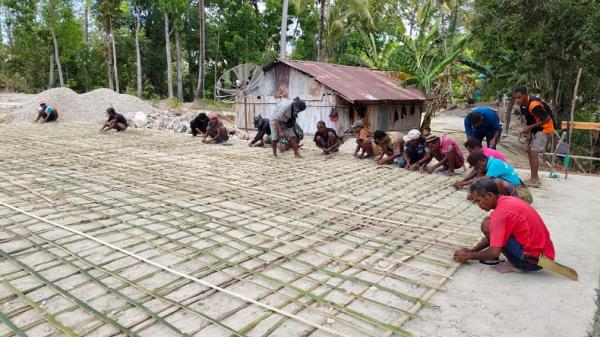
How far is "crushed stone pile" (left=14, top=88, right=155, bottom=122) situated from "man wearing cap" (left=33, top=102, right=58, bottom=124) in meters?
0.63

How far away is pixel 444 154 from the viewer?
4.88 m

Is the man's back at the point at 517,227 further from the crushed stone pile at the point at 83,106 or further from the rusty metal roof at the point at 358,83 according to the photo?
the crushed stone pile at the point at 83,106

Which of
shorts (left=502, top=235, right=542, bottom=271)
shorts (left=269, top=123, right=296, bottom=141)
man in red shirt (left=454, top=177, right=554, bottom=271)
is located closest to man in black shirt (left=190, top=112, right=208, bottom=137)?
shorts (left=269, top=123, right=296, bottom=141)

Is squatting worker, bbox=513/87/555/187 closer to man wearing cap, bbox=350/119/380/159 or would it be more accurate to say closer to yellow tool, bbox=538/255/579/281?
man wearing cap, bbox=350/119/380/159

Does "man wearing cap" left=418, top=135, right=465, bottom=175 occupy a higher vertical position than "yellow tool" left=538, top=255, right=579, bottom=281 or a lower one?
higher

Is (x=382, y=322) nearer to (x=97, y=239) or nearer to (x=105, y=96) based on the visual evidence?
(x=97, y=239)

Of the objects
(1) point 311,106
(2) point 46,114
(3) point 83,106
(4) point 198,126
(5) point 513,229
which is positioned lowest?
(5) point 513,229

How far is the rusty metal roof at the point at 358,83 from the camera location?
31.3ft

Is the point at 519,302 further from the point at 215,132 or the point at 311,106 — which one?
the point at 311,106

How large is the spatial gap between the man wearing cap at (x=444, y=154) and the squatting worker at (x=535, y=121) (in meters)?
0.75

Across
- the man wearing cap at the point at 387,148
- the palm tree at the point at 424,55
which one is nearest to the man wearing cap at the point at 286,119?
the man wearing cap at the point at 387,148

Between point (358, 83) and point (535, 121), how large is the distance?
6.67 m

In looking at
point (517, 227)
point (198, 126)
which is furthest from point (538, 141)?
point (198, 126)

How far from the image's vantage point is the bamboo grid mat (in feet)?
5.61
